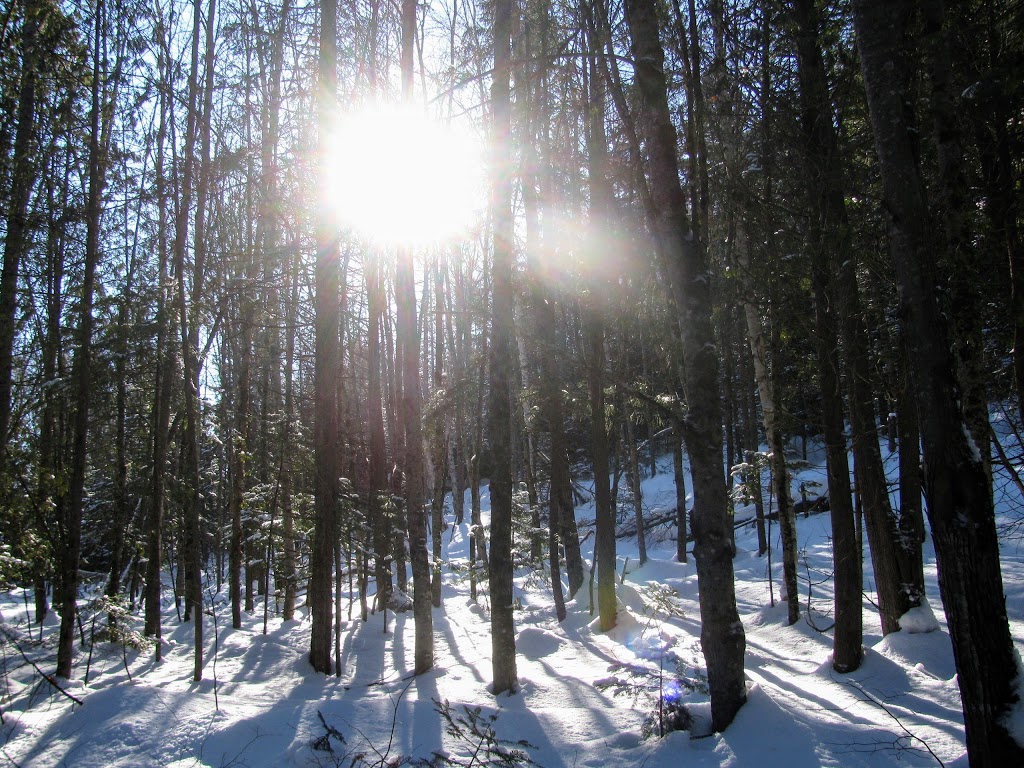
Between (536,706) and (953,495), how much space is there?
14.8 ft

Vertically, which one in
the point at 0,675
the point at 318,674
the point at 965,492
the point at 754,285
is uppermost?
the point at 754,285

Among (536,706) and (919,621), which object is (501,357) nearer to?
(536,706)

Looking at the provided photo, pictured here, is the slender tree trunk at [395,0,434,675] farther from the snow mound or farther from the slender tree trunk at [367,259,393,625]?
the snow mound

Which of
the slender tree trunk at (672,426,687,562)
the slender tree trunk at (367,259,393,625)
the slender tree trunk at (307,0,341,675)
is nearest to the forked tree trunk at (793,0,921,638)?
the slender tree trunk at (307,0,341,675)

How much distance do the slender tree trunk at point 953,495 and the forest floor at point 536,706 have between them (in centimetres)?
72

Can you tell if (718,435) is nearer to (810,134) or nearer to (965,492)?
(965,492)

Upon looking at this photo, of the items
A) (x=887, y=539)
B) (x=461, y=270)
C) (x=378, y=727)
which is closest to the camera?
(x=378, y=727)

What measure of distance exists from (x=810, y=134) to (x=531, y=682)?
265 inches

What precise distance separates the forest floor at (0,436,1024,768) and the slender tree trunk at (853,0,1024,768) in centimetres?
72

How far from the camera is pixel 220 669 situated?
8836 millimetres

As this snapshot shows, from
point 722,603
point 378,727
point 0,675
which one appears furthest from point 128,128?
point 722,603

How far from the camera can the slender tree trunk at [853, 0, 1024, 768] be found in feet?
10.3

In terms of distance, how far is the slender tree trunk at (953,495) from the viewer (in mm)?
3133

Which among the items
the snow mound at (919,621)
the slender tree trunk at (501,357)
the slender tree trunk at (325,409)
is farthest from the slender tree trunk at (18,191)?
the snow mound at (919,621)
